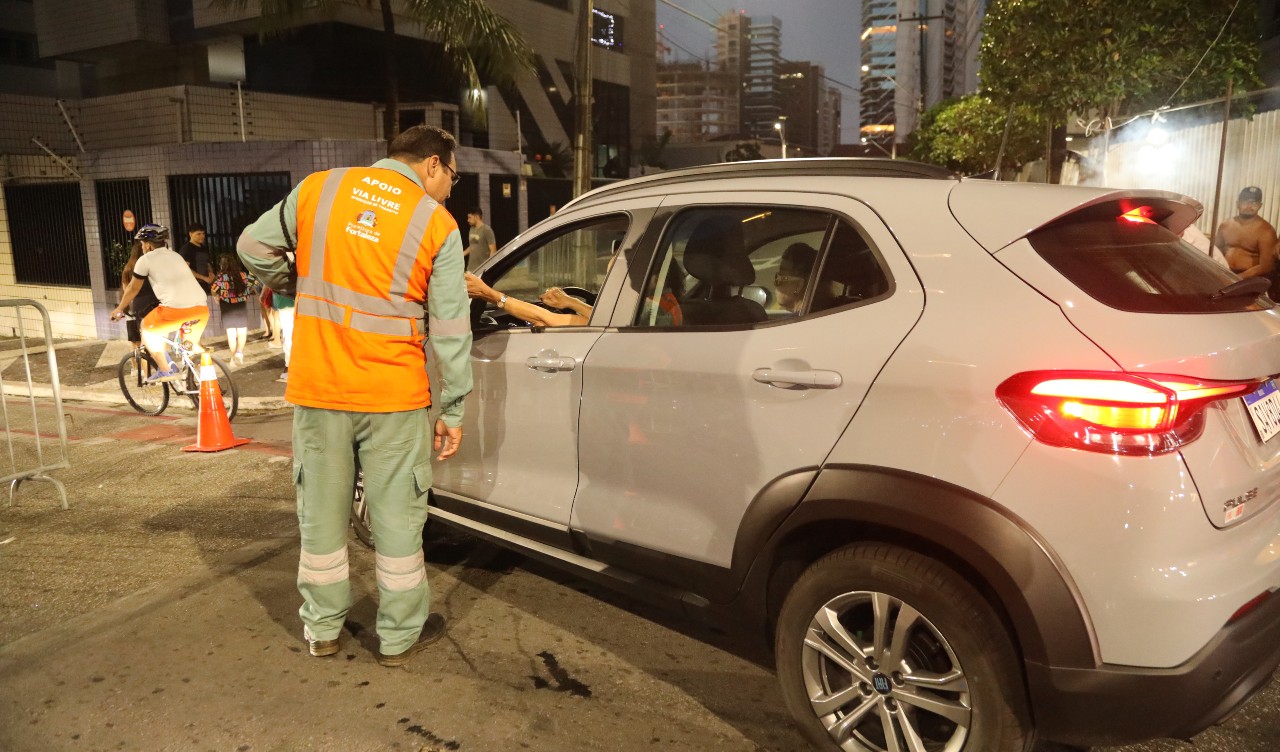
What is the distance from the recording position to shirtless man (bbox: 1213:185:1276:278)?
7.49m

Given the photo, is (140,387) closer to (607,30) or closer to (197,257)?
(197,257)

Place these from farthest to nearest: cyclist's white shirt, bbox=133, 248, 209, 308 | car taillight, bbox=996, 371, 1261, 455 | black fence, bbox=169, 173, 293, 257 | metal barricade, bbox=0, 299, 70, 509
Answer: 1. black fence, bbox=169, 173, 293, 257
2. cyclist's white shirt, bbox=133, 248, 209, 308
3. metal barricade, bbox=0, 299, 70, 509
4. car taillight, bbox=996, 371, 1261, 455

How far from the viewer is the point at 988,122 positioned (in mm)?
20078

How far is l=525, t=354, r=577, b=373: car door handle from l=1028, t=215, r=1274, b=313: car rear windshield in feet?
5.51

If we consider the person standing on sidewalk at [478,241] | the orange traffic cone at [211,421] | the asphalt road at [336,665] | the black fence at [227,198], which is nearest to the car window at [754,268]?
the asphalt road at [336,665]

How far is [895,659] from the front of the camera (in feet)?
8.16

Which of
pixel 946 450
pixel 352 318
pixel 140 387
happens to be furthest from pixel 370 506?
pixel 140 387

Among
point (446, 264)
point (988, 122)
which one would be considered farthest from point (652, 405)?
point (988, 122)

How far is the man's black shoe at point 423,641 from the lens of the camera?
352cm

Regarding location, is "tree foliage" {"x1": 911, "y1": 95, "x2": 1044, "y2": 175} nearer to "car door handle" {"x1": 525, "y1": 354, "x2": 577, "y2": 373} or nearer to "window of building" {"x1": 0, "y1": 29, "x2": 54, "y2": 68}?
"car door handle" {"x1": 525, "y1": 354, "x2": 577, "y2": 373}

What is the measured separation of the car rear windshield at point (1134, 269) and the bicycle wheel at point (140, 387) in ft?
28.6

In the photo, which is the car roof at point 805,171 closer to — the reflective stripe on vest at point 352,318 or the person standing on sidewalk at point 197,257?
the reflective stripe on vest at point 352,318

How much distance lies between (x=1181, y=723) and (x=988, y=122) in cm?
2000

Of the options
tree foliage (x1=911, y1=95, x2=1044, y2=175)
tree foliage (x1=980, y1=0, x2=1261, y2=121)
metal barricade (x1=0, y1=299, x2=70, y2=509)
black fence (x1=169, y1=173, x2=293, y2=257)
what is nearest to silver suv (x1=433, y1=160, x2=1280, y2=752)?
metal barricade (x1=0, y1=299, x2=70, y2=509)
